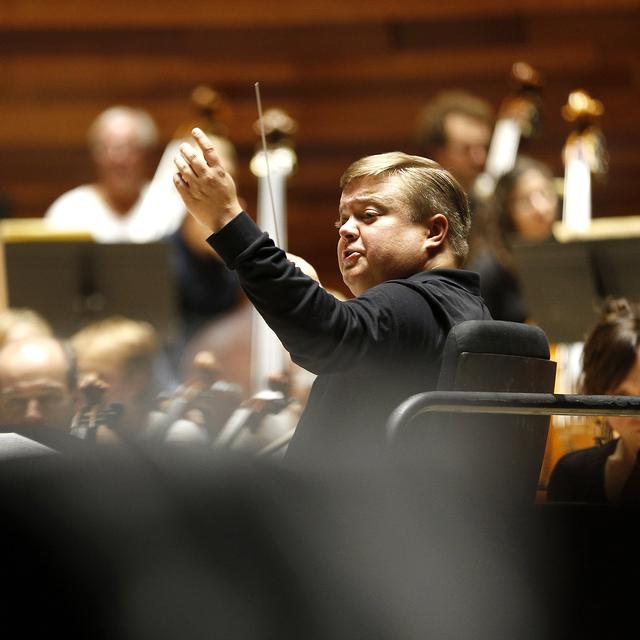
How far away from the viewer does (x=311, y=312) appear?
1.58 meters

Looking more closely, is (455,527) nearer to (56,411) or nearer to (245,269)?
(245,269)

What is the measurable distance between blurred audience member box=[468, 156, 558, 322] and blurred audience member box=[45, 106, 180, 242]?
122 cm

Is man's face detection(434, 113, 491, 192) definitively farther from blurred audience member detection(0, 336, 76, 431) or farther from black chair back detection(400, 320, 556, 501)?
black chair back detection(400, 320, 556, 501)

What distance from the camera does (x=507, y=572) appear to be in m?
1.64

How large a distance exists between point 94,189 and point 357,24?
1.96 metres

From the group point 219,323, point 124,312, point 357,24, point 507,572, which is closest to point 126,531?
point 507,572

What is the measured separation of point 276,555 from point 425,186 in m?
0.63

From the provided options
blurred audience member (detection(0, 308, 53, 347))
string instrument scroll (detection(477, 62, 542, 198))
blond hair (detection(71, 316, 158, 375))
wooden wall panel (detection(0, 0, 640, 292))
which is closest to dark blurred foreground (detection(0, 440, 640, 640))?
blond hair (detection(71, 316, 158, 375))

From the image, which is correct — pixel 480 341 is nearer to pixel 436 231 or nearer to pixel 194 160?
pixel 436 231

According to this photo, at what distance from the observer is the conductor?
160 cm

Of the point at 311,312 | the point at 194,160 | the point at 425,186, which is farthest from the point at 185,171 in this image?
the point at 425,186

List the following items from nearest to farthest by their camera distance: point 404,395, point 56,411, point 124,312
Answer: point 404,395 → point 56,411 → point 124,312

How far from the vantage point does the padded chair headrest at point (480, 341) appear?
164 cm

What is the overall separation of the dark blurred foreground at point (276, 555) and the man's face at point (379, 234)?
37 centimetres
